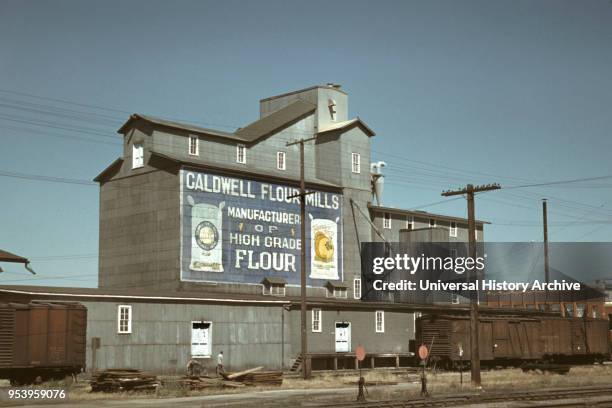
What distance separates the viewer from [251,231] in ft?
190

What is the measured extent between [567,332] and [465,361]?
1000cm

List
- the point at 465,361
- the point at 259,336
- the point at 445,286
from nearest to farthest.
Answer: the point at 259,336 → the point at 465,361 → the point at 445,286

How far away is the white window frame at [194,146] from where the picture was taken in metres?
58.6

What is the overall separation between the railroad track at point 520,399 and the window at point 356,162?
33.9 meters

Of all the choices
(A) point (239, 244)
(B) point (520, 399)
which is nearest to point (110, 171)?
(A) point (239, 244)

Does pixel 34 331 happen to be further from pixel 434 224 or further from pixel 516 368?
pixel 434 224

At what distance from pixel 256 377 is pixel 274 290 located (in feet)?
66.1

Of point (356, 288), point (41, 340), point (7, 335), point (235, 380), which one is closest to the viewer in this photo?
point (7, 335)

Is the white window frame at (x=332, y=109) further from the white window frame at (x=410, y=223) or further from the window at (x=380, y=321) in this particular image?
the window at (x=380, y=321)

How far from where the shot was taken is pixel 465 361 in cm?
5438

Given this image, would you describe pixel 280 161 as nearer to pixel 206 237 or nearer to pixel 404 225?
pixel 206 237

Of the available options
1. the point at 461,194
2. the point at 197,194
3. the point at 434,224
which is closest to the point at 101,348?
the point at 197,194

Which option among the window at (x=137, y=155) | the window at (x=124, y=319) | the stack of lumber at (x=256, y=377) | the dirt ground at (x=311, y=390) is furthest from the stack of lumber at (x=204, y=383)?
the window at (x=137, y=155)

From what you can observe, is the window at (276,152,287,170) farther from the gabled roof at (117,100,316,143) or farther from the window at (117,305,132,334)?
the window at (117,305,132,334)
